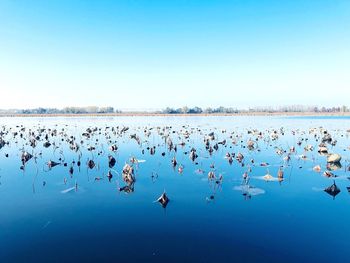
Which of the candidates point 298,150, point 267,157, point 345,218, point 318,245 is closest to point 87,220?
point 318,245

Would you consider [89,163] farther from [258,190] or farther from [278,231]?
[278,231]

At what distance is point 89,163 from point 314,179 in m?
14.8

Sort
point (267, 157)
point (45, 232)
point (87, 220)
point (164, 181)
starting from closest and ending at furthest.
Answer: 1. point (45, 232)
2. point (87, 220)
3. point (164, 181)
4. point (267, 157)

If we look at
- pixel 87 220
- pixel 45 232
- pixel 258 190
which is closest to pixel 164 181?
pixel 258 190

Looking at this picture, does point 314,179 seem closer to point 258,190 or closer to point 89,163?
point 258,190

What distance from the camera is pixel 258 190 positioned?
14.6 m

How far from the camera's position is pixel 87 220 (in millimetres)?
10961

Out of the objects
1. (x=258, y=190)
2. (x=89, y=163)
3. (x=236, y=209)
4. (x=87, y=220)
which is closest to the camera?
(x=87, y=220)

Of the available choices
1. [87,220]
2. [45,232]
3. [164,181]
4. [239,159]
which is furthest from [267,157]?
[45,232]

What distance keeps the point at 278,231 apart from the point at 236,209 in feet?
7.54

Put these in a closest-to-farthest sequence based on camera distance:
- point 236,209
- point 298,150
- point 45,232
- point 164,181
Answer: point 45,232 → point 236,209 → point 164,181 → point 298,150

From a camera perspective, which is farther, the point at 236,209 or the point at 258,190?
the point at 258,190

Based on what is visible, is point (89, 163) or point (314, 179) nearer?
point (314, 179)

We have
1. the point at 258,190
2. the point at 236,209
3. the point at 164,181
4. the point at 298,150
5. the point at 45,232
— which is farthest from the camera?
the point at 298,150
